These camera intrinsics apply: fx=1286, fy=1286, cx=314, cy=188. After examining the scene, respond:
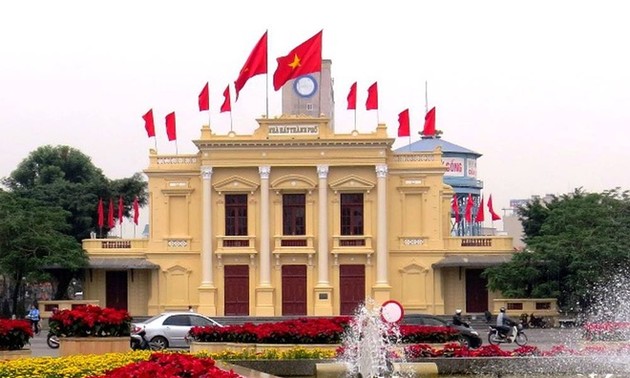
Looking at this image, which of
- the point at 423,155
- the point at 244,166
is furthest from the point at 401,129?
the point at 244,166

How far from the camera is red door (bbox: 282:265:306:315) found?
58562 millimetres

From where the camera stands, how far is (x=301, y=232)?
59.2m

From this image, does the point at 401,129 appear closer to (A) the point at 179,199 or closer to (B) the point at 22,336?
(A) the point at 179,199

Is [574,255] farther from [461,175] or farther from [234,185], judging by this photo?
[461,175]

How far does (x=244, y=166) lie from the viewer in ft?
192

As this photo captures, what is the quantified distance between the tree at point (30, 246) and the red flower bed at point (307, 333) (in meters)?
29.5

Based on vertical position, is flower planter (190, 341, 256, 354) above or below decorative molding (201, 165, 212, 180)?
below

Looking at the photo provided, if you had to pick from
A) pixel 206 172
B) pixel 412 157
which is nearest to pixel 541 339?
pixel 412 157

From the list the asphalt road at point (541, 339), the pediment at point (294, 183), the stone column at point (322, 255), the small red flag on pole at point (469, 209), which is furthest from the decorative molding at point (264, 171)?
the small red flag on pole at point (469, 209)

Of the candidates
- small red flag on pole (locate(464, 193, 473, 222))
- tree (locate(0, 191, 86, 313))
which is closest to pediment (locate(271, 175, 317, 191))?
tree (locate(0, 191, 86, 313))

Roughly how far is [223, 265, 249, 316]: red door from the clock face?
374 inches

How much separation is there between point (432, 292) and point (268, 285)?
7694mm

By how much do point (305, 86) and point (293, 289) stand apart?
10424mm

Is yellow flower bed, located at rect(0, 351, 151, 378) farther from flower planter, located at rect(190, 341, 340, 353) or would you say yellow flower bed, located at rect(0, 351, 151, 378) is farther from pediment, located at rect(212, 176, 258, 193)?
pediment, located at rect(212, 176, 258, 193)
